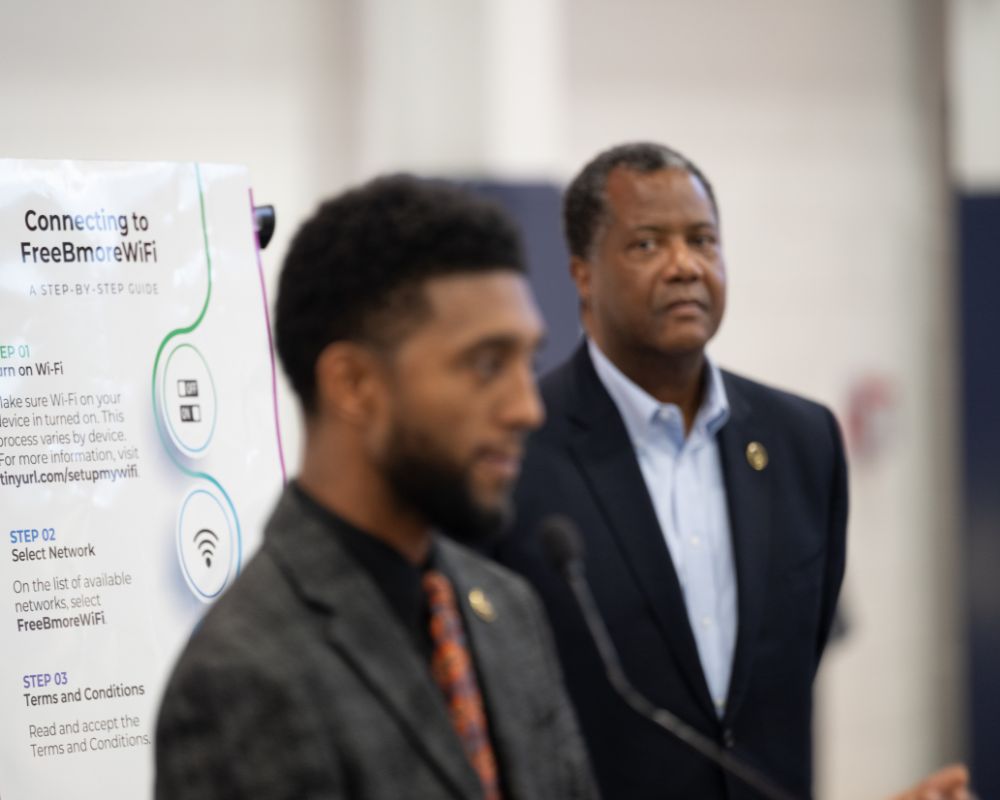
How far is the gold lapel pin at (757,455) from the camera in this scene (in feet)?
7.55

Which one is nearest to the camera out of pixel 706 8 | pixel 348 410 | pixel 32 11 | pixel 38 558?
pixel 348 410

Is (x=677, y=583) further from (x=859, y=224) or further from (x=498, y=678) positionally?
(x=859, y=224)

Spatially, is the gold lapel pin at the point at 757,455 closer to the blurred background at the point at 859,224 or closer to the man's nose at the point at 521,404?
the man's nose at the point at 521,404

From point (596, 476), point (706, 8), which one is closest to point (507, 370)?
point (596, 476)

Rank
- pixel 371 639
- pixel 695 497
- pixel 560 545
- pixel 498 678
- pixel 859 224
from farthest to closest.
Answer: pixel 859 224
pixel 695 497
pixel 560 545
pixel 498 678
pixel 371 639

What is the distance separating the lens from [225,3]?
4.45 m

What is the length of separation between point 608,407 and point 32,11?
2.62 meters

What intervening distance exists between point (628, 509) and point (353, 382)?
2.84ft

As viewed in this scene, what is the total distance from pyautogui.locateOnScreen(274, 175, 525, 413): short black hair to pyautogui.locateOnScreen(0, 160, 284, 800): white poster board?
2.87 feet

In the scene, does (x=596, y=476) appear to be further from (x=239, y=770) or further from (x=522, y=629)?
(x=239, y=770)

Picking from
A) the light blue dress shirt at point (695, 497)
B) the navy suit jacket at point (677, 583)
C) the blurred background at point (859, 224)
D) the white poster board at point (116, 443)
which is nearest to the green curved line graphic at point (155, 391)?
the white poster board at point (116, 443)

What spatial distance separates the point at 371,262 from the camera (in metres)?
1.42

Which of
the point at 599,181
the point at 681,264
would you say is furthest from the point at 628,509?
the point at 599,181

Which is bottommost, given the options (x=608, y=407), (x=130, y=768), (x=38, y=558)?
(x=130, y=768)
